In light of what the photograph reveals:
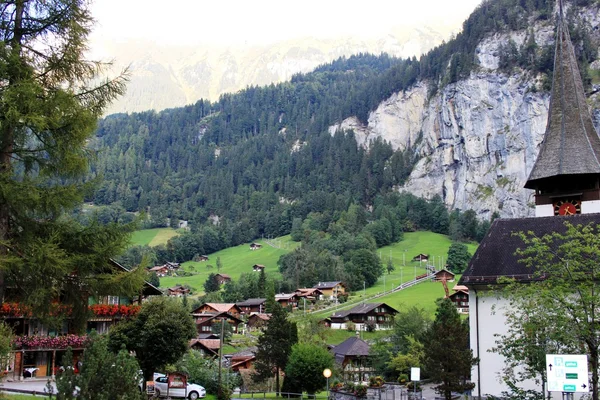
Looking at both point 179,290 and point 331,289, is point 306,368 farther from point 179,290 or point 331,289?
point 179,290

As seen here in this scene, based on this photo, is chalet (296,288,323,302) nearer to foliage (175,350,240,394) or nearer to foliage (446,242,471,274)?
foliage (446,242,471,274)

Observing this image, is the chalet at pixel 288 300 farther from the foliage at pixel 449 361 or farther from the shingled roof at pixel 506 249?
the foliage at pixel 449 361

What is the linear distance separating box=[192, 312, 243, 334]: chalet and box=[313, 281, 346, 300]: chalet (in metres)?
23.5

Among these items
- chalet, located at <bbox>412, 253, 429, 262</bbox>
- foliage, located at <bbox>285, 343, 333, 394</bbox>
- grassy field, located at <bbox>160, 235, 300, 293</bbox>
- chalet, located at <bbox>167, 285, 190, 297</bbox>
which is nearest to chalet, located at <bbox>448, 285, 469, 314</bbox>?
chalet, located at <bbox>412, 253, 429, 262</bbox>

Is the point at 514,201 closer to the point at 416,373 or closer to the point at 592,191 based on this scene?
the point at 592,191

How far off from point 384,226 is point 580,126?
12677 centimetres

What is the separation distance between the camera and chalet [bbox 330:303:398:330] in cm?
8556

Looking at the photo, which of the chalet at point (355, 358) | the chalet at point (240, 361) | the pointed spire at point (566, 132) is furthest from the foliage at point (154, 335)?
the chalet at point (240, 361)

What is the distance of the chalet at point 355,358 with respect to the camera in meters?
55.6

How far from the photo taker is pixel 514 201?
6663 inches

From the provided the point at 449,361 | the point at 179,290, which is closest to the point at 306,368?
the point at 449,361

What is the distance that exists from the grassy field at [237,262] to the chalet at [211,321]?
136 feet

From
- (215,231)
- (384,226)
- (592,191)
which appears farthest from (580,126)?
(215,231)

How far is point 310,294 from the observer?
114 meters
